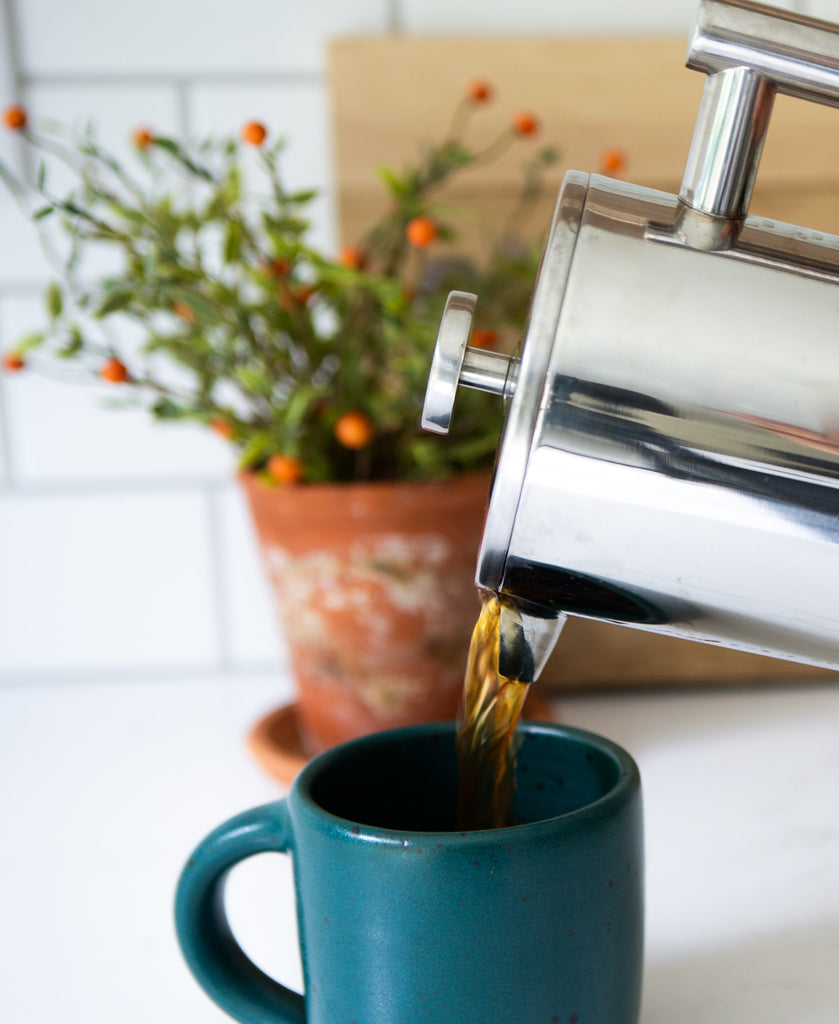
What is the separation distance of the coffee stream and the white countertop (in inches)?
3.2

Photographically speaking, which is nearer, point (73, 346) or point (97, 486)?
point (73, 346)

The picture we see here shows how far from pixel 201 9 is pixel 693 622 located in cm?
51

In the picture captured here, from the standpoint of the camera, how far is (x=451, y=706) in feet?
1.72

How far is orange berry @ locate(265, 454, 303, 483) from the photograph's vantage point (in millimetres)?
464

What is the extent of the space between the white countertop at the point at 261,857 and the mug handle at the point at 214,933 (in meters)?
0.06

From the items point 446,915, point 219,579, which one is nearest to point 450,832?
point 446,915

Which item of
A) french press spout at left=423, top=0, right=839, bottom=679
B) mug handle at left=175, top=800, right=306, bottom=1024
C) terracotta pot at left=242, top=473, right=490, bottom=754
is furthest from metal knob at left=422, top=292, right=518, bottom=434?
terracotta pot at left=242, top=473, right=490, bottom=754

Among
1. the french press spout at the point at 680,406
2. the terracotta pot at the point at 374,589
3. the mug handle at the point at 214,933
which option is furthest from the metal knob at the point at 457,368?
the terracotta pot at the point at 374,589

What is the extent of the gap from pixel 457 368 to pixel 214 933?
169 mm

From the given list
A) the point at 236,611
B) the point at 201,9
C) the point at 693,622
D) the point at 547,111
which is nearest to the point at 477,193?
the point at 547,111

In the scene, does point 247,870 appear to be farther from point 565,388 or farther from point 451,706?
point 565,388

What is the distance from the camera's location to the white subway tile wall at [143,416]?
2.01 feet

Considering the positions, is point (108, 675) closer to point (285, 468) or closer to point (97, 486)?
point (97, 486)

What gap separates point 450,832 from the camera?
26 centimetres
